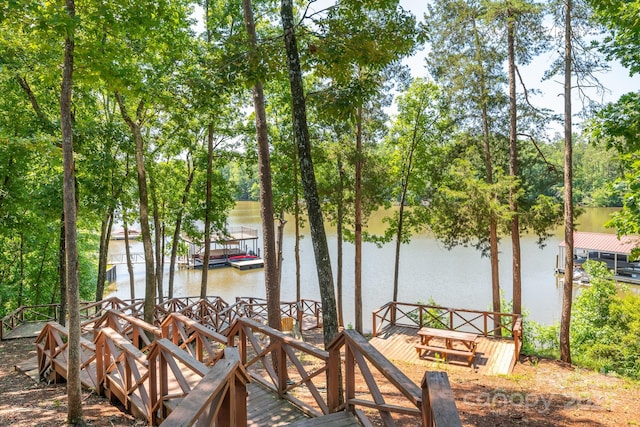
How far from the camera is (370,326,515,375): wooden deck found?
9387 millimetres

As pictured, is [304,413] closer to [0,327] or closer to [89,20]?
[89,20]

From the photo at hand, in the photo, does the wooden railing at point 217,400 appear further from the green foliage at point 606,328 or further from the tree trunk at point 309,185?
the green foliage at point 606,328

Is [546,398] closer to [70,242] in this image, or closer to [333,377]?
[333,377]

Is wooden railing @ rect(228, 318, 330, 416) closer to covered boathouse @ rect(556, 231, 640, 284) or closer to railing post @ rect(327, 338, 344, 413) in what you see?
railing post @ rect(327, 338, 344, 413)

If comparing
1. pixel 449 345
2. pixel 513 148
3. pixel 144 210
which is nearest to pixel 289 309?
pixel 449 345

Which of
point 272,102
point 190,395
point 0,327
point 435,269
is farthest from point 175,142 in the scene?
point 435,269

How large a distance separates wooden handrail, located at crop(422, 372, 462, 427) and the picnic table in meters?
7.71

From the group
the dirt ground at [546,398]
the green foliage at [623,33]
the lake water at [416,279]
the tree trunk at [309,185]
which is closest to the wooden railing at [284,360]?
the tree trunk at [309,185]

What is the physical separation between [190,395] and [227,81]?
371 cm

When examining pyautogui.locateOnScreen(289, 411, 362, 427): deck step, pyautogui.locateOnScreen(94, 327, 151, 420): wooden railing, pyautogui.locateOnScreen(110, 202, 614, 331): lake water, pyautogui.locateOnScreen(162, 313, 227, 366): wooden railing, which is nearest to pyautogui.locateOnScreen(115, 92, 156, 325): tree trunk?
pyautogui.locateOnScreen(162, 313, 227, 366): wooden railing

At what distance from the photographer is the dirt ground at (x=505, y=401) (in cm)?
489

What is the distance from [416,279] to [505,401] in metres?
18.6

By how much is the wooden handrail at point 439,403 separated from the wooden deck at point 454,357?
7101 millimetres

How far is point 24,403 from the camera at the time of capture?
17.6 ft
